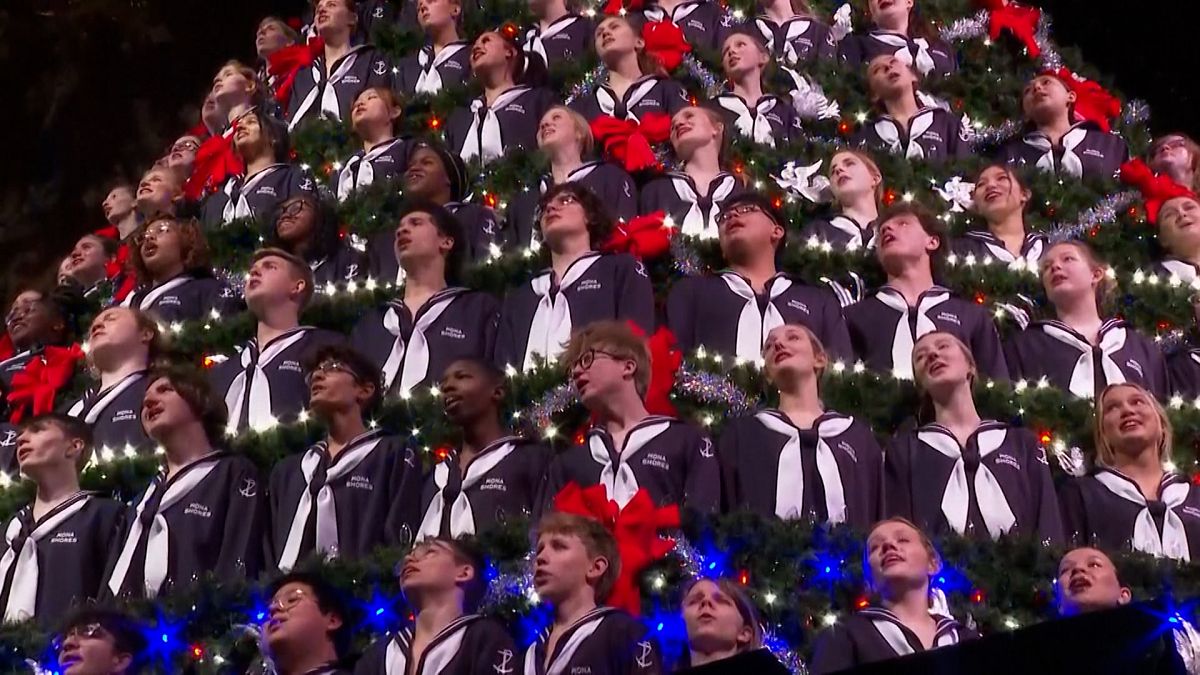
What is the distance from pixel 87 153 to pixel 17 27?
97 cm

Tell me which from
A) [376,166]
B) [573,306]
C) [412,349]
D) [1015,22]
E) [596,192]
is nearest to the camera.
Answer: [573,306]

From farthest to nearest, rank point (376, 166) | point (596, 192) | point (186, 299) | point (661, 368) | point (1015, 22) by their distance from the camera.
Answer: point (1015, 22)
point (376, 166)
point (186, 299)
point (596, 192)
point (661, 368)

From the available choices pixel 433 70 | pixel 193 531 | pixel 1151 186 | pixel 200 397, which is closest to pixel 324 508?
pixel 193 531

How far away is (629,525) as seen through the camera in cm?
429

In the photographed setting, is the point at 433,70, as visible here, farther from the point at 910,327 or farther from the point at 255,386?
the point at 910,327

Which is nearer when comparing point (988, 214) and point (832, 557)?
point (832, 557)

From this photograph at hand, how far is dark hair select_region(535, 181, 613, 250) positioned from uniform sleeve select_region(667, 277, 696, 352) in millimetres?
347

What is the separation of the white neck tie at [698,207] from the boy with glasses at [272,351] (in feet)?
4.90

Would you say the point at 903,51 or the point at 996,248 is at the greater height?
the point at 903,51

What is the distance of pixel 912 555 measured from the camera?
4.20 m

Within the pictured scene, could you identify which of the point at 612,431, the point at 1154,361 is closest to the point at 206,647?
the point at 612,431

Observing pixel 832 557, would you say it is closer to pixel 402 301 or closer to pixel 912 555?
pixel 912 555

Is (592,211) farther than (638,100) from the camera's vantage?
No

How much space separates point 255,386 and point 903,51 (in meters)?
4.28
